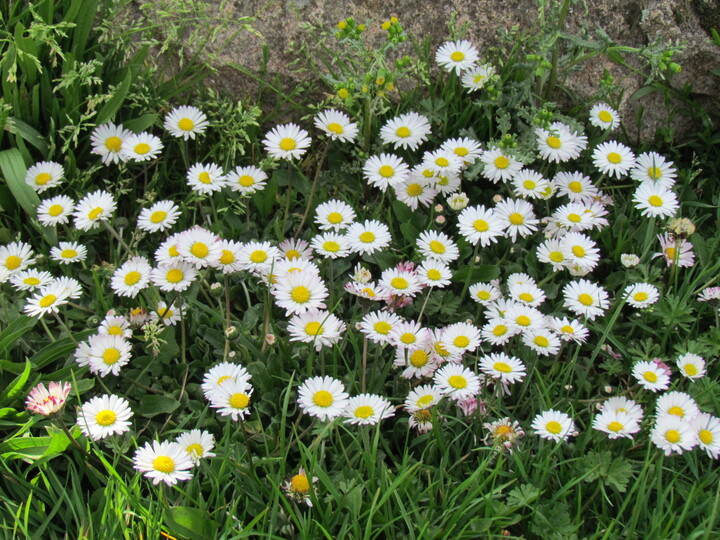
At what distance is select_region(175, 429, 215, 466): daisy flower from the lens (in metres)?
1.78

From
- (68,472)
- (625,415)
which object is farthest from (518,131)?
(68,472)

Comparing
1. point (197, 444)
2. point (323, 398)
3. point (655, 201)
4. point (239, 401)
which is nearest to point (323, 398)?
point (323, 398)

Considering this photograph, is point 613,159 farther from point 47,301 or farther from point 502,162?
point 47,301

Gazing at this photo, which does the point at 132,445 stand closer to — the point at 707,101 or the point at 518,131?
the point at 518,131

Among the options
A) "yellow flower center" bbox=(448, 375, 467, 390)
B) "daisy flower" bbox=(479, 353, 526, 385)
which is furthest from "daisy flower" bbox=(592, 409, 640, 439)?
"yellow flower center" bbox=(448, 375, 467, 390)

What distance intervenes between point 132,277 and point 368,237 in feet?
2.32

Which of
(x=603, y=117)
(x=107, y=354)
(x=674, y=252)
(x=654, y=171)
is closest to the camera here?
(x=107, y=354)

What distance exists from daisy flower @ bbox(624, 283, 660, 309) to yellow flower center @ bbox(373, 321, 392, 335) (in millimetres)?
721

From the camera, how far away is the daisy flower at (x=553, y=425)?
1.85 meters

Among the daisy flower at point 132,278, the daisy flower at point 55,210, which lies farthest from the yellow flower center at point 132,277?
the daisy flower at point 55,210

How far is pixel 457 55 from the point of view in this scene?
264cm

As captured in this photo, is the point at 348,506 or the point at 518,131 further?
the point at 518,131

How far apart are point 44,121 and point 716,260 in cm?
228

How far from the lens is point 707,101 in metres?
2.86
